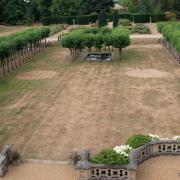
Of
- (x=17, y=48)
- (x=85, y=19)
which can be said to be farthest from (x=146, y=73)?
(x=85, y=19)

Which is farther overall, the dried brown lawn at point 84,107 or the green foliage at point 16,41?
the green foliage at point 16,41

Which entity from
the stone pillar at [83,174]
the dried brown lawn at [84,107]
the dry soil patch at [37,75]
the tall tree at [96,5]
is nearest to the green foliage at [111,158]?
the stone pillar at [83,174]

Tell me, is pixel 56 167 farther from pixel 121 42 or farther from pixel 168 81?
pixel 121 42

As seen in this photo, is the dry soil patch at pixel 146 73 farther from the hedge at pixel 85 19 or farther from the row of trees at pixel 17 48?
the hedge at pixel 85 19

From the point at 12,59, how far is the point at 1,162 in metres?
38.3

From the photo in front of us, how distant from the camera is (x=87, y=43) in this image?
54750mm

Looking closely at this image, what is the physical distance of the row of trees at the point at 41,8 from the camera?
107 m

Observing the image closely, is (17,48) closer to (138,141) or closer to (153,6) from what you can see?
(138,141)

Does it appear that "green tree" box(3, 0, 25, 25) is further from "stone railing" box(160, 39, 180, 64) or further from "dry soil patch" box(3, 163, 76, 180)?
"dry soil patch" box(3, 163, 76, 180)

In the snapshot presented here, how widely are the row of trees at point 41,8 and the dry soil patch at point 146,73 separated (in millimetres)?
64957

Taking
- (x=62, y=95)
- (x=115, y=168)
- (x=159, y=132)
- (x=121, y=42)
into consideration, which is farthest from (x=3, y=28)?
(x=115, y=168)

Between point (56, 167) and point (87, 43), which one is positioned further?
point (87, 43)

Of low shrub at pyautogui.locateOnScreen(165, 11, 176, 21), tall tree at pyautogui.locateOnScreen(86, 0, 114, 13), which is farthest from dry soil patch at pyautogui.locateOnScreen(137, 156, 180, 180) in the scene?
tall tree at pyautogui.locateOnScreen(86, 0, 114, 13)

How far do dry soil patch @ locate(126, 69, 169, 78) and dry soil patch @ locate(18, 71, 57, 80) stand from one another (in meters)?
10.3
